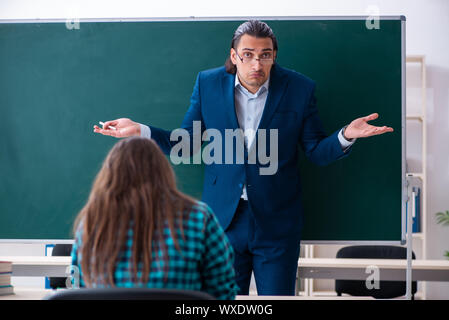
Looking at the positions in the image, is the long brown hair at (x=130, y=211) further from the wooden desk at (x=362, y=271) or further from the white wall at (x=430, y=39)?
the white wall at (x=430, y=39)

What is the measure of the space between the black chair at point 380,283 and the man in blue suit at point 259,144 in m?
1.76

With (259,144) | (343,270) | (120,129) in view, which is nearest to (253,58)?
(259,144)

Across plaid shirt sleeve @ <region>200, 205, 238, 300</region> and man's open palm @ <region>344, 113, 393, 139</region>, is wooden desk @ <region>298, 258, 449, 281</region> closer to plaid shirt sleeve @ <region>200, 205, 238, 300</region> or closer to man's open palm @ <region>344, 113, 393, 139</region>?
man's open palm @ <region>344, 113, 393, 139</region>

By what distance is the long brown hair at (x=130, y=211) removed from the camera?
52.1 inches

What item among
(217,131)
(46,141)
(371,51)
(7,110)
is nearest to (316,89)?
(371,51)

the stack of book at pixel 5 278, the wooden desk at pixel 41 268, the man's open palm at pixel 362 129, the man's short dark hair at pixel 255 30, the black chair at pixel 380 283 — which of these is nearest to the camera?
the stack of book at pixel 5 278

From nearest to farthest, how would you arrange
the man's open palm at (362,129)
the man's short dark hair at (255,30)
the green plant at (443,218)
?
the man's open palm at (362,129) → the man's short dark hair at (255,30) → the green plant at (443,218)

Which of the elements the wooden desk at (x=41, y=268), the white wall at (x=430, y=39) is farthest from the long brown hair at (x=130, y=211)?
the white wall at (x=430, y=39)

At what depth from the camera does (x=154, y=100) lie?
3137 millimetres

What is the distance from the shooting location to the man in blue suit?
102 inches

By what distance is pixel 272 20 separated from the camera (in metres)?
3.09
